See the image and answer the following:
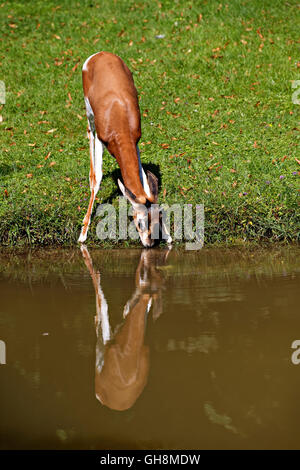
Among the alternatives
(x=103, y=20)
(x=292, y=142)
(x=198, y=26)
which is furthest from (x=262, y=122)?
(x=103, y=20)

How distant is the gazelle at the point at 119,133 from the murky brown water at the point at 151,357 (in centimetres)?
70

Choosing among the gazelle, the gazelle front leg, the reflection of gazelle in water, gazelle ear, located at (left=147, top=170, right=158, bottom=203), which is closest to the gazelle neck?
the gazelle

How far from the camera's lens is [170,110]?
1178 cm

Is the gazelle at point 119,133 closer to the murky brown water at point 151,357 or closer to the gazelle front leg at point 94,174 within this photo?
the gazelle front leg at point 94,174

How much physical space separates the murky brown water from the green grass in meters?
1.42

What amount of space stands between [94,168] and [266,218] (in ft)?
7.23

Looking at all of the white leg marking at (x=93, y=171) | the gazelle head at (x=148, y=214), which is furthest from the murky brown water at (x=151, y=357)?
the white leg marking at (x=93, y=171)

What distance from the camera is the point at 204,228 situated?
7707 millimetres

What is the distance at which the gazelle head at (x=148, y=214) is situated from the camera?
6.93m

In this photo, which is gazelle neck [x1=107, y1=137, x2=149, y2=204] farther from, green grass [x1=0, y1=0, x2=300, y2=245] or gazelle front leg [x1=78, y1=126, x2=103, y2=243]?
green grass [x1=0, y1=0, x2=300, y2=245]

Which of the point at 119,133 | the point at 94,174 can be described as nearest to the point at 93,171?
the point at 94,174

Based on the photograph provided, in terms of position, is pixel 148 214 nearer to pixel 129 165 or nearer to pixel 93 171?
pixel 129 165

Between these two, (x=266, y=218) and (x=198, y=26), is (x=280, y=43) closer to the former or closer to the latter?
(x=198, y=26)

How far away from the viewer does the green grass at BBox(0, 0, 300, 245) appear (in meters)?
8.02
